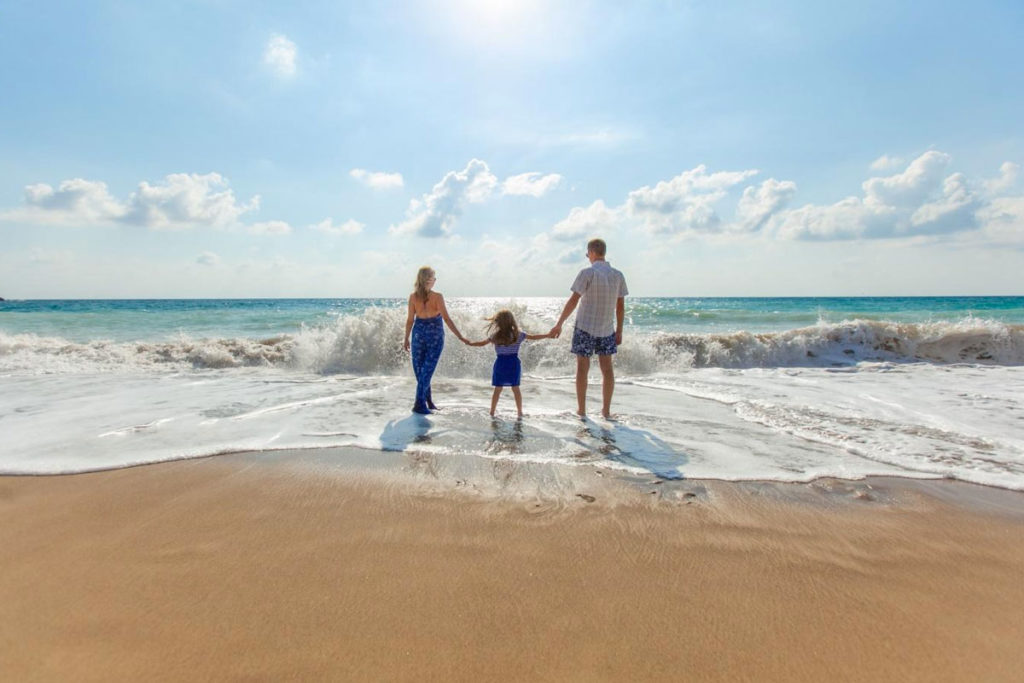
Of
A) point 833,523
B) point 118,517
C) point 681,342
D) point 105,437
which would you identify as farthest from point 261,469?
point 681,342

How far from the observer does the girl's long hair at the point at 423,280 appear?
21.4 ft

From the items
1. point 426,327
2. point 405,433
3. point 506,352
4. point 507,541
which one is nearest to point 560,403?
point 506,352

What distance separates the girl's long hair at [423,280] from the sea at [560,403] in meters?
1.47

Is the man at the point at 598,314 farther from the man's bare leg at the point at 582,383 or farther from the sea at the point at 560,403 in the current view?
the sea at the point at 560,403

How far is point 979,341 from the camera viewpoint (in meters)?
12.7

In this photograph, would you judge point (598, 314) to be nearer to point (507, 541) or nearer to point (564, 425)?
point (564, 425)

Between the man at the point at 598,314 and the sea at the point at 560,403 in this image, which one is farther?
the man at the point at 598,314

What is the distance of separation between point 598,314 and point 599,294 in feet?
0.78

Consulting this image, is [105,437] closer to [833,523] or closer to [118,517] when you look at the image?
[118,517]

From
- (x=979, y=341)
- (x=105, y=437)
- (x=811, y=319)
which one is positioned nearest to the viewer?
(x=105, y=437)

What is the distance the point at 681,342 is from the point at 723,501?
399 inches

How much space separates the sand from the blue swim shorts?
2.71 meters

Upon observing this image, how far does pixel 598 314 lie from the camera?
6.18 meters

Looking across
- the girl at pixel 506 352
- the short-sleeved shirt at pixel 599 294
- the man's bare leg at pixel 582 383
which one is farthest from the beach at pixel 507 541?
the short-sleeved shirt at pixel 599 294
